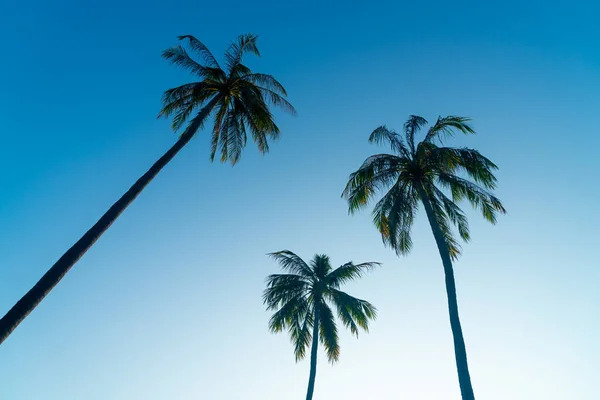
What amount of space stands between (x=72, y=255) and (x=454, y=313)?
12.7 metres

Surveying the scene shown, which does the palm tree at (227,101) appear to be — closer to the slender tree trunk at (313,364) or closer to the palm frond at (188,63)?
the palm frond at (188,63)

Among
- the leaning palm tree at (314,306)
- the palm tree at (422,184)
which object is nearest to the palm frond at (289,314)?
the leaning palm tree at (314,306)

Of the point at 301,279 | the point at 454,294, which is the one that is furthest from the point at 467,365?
the point at 301,279

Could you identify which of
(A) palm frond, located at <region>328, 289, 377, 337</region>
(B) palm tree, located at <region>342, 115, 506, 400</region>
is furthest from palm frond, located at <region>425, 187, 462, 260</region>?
(A) palm frond, located at <region>328, 289, 377, 337</region>

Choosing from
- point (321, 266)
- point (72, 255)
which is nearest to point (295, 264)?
point (321, 266)

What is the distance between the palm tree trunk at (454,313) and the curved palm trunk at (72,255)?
10.8 m

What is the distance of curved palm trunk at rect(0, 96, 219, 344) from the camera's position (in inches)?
318

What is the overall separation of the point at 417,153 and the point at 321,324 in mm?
14188

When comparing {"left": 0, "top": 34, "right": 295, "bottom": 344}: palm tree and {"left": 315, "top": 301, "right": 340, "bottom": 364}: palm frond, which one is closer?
{"left": 0, "top": 34, "right": 295, "bottom": 344}: palm tree

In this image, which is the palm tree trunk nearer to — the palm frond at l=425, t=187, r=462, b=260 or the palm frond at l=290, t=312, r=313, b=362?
the palm frond at l=425, t=187, r=462, b=260

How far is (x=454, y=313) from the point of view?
46.5 feet

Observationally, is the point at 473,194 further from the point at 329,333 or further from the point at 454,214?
the point at 329,333

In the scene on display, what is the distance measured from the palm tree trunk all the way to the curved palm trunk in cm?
1083

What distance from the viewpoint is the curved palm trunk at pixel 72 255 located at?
26.5 ft
